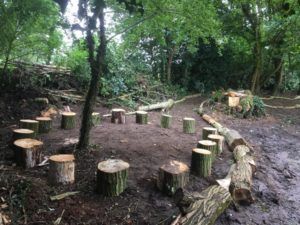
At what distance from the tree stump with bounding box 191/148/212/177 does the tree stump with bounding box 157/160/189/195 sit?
2.14ft

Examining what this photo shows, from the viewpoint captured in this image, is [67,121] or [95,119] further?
[95,119]

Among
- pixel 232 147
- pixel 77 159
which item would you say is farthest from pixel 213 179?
pixel 77 159

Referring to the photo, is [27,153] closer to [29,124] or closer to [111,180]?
[111,180]

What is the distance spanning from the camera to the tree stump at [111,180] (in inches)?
155

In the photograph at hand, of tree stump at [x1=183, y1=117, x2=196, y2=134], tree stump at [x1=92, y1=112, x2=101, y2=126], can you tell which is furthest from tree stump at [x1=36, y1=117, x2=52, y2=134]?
tree stump at [x1=183, y1=117, x2=196, y2=134]

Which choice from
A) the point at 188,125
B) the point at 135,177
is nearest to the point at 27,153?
the point at 135,177

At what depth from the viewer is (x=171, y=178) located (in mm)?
4105

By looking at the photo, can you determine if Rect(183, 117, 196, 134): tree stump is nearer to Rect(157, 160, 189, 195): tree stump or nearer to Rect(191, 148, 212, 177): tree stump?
Rect(191, 148, 212, 177): tree stump

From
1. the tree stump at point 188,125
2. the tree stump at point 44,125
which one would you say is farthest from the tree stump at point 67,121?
the tree stump at point 188,125

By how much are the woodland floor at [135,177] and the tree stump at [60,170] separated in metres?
0.13

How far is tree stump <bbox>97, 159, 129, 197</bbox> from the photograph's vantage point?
3947 millimetres

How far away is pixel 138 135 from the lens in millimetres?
6887

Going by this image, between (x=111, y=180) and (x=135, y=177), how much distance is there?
676mm

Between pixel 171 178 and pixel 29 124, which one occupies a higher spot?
pixel 29 124
